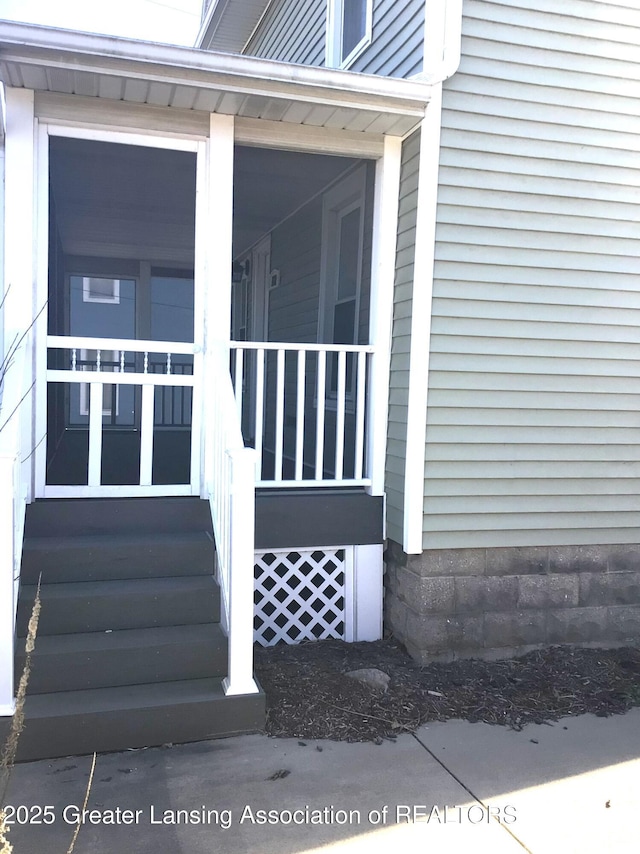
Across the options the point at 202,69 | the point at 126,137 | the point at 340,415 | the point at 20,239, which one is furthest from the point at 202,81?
the point at 340,415

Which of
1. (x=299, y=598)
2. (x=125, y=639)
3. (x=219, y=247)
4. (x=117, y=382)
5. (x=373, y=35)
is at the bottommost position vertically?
(x=299, y=598)

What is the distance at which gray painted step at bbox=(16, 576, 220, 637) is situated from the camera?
11.0 feet

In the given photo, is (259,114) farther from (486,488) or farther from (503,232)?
(486,488)

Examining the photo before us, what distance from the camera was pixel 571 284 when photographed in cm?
430

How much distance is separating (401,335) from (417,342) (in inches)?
8.1

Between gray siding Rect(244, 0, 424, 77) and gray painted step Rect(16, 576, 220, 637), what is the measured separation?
3.12m

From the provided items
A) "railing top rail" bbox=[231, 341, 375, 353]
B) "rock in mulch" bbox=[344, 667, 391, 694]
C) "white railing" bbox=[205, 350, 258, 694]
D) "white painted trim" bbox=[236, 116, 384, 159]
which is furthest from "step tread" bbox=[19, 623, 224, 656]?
"white painted trim" bbox=[236, 116, 384, 159]

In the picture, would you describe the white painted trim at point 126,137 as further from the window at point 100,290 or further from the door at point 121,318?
the window at point 100,290

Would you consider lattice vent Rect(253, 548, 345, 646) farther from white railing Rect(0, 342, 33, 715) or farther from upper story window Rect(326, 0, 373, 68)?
upper story window Rect(326, 0, 373, 68)

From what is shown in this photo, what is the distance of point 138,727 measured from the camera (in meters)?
3.09

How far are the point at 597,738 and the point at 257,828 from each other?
172cm

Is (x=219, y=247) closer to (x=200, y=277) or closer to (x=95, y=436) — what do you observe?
(x=200, y=277)

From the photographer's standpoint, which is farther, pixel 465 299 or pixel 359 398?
pixel 359 398

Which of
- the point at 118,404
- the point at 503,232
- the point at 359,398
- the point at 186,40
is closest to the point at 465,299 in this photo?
the point at 503,232
